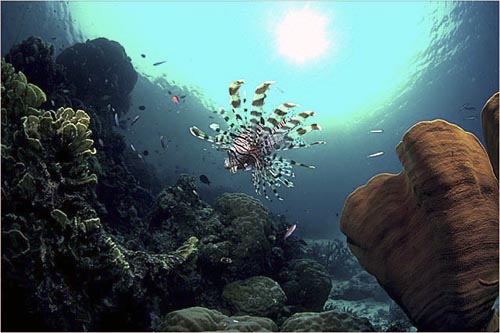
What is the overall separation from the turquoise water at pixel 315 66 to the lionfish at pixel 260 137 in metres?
13.9

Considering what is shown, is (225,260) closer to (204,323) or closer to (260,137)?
(204,323)

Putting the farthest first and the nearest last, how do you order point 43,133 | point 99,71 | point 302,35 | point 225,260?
1. point 302,35
2. point 99,71
3. point 225,260
4. point 43,133

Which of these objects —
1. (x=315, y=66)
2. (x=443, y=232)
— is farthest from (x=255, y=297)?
(x=315, y=66)

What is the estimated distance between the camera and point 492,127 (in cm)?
323

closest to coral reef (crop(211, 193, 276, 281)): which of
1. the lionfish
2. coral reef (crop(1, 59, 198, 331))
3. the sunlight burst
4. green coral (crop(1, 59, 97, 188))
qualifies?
the lionfish

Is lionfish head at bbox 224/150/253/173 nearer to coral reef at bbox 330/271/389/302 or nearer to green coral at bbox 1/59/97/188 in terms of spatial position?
green coral at bbox 1/59/97/188

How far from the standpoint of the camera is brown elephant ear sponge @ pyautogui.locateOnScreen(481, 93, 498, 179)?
319 centimetres

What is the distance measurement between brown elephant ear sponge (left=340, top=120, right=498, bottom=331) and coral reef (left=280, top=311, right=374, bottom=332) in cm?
54

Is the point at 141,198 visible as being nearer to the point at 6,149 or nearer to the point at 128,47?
the point at 6,149

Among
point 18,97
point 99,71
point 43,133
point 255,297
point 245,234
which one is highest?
point 99,71

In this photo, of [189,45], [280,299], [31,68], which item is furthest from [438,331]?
[189,45]

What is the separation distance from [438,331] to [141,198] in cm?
739

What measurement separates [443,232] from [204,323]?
2.57 m

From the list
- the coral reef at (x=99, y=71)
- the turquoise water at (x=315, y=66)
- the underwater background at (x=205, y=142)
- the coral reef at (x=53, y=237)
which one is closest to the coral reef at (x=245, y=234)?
the underwater background at (x=205, y=142)
